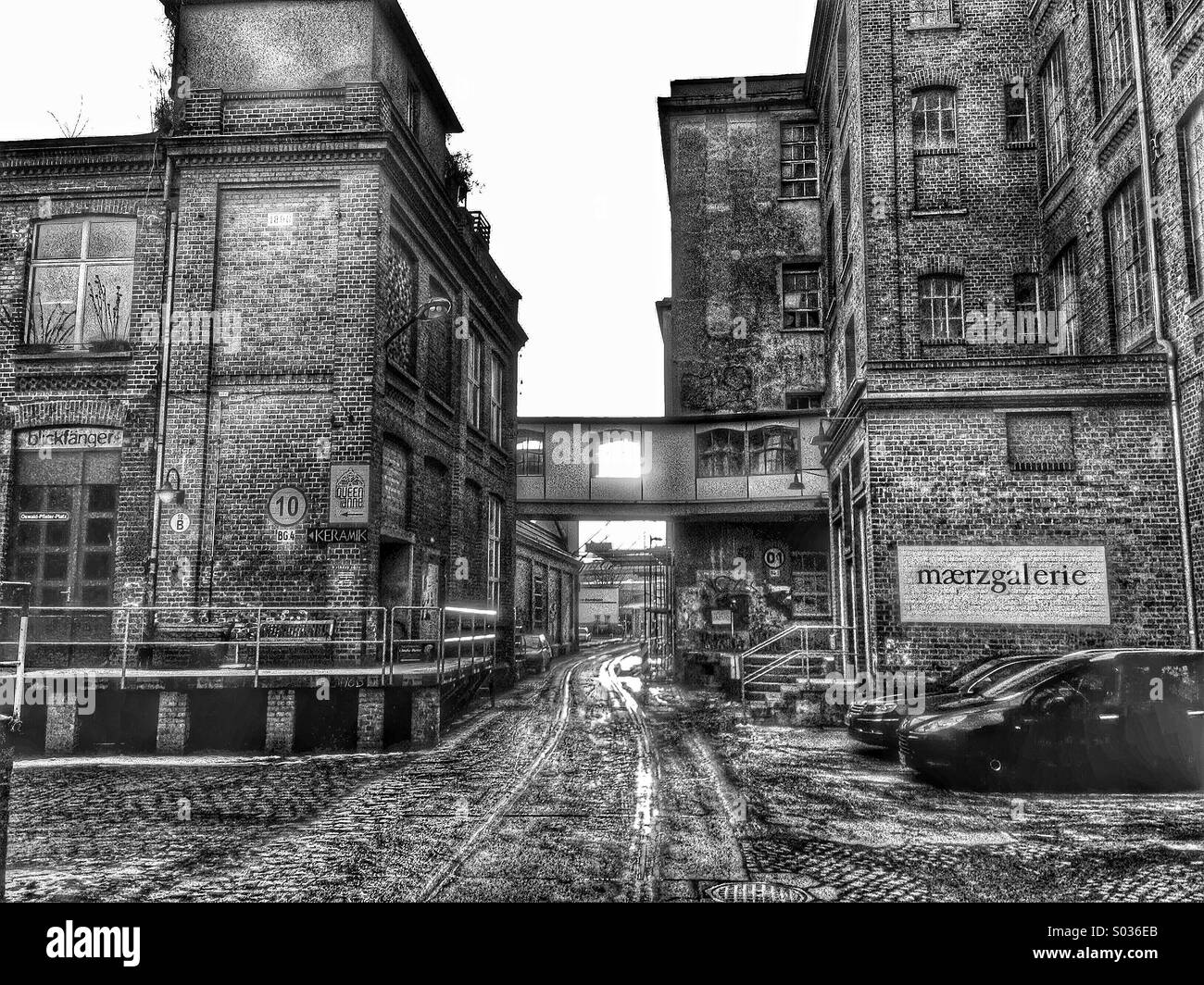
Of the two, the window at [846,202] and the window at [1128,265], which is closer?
the window at [1128,265]

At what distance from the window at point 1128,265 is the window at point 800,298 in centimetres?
1233

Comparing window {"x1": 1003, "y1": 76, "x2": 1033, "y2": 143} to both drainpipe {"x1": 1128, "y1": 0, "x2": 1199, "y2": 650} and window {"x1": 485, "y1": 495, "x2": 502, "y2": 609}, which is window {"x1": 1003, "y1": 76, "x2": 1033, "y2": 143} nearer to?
drainpipe {"x1": 1128, "y1": 0, "x2": 1199, "y2": 650}

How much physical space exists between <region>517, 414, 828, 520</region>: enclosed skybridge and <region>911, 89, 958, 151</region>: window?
8.48m

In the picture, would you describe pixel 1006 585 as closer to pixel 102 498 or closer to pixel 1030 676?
pixel 1030 676

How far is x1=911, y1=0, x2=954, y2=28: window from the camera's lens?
18.2m

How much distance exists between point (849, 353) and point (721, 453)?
5.27 metres

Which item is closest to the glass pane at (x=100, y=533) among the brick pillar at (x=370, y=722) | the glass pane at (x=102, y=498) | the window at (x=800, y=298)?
the glass pane at (x=102, y=498)

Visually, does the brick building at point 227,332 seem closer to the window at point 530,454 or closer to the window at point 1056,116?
the window at point 530,454

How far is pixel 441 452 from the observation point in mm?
17484

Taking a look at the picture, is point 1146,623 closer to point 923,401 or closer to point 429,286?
point 923,401

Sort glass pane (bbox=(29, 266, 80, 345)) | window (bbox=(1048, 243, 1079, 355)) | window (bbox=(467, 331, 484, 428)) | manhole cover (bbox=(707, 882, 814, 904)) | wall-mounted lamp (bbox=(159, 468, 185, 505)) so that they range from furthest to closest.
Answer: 1. window (bbox=(467, 331, 484, 428))
2. window (bbox=(1048, 243, 1079, 355))
3. glass pane (bbox=(29, 266, 80, 345))
4. wall-mounted lamp (bbox=(159, 468, 185, 505))
5. manhole cover (bbox=(707, 882, 814, 904))

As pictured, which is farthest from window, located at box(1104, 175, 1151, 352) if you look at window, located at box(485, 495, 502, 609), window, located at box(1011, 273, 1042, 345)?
window, located at box(485, 495, 502, 609)

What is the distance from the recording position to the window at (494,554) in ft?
69.6
